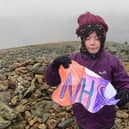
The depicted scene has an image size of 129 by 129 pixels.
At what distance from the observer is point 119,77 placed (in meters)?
6.14

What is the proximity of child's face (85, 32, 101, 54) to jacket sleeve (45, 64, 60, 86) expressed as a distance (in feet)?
1.69

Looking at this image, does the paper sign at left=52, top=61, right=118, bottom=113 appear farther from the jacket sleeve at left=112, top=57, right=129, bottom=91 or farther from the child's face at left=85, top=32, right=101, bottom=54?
the child's face at left=85, top=32, right=101, bottom=54

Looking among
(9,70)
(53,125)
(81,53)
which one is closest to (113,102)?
(81,53)

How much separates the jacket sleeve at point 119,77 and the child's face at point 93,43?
12.6 inches

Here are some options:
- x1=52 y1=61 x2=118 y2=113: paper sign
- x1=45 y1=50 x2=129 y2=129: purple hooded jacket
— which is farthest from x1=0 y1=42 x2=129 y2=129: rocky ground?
x1=52 y1=61 x2=118 y2=113: paper sign

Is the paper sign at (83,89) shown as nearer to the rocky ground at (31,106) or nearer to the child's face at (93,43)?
the child's face at (93,43)

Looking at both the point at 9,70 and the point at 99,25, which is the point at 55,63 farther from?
the point at 9,70

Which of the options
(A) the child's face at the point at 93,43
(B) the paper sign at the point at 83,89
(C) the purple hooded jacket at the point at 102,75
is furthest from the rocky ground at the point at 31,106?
(A) the child's face at the point at 93,43

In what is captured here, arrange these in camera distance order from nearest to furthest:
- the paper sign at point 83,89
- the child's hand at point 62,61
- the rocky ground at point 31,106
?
the child's hand at point 62,61, the paper sign at point 83,89, the rocky ground at point 31,106

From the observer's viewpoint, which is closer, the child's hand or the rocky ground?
the child's hand

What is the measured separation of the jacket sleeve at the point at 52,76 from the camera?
622 centimetres

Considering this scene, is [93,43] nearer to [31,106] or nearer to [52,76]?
[52,76]

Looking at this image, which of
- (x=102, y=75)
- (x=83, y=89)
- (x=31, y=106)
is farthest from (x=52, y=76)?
(x=31, y=106)

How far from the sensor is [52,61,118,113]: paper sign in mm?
6145
